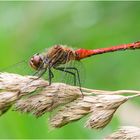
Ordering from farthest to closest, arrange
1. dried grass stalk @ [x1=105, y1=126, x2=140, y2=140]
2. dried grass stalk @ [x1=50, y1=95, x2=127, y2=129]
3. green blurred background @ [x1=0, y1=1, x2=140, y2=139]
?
green blurred background @ [x1=0, y1=1, x2=140, y2=139] < dried grass stalk @ [x1=50, y1=95, x2=127, y2=129] < dried grass stalk @ [x1=105, y1=126, x2=140, y2=140]

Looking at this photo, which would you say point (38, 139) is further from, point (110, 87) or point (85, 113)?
point (110, 87)

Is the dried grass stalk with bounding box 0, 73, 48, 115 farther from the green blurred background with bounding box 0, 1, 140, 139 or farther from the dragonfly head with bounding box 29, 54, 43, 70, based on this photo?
the green blurred background with bounding box 0, 1, 140, 139

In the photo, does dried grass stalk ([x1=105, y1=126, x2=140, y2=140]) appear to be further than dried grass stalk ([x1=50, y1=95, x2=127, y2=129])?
No

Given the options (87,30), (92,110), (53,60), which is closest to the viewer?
(92,110)

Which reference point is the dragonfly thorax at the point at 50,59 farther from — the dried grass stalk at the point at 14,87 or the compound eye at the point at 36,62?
the dried grass stalk at the point at 14,87

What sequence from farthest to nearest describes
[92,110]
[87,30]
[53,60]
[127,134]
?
[87,30] → [53,60] → [92,110] → [127,134]

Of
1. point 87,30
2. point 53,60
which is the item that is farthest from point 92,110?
point 87,30

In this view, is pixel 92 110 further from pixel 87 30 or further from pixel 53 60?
pixel 87 30

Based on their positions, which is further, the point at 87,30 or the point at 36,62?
the point at 87,30


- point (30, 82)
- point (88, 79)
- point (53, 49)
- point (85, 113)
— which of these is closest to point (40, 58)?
point (53, 49)

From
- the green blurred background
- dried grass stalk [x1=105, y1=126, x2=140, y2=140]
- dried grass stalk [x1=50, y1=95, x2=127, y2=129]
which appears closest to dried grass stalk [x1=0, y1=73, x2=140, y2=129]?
dried grass stalk [x1=50, y1=95, x2=127, y2=129]
